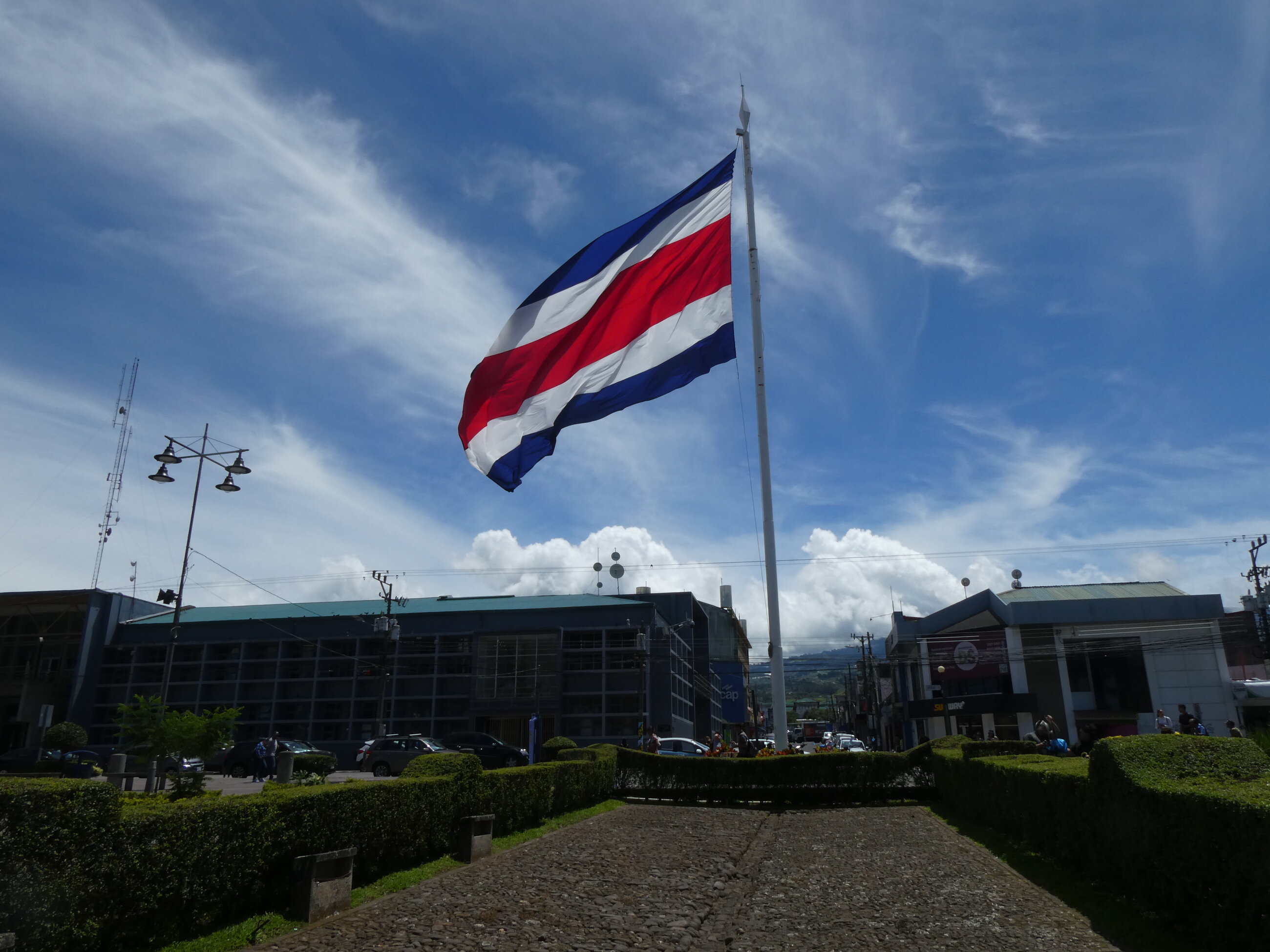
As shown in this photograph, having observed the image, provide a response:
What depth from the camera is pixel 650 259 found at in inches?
539

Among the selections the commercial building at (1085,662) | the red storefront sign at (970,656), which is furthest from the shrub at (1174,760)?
the red storefront sign at (970,656)

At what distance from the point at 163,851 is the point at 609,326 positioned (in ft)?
29.7

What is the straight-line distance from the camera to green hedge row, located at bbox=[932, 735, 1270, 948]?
20.4ft

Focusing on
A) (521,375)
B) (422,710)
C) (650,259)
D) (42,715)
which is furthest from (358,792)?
(422,710)

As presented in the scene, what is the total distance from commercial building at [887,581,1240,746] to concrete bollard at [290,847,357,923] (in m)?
42.4

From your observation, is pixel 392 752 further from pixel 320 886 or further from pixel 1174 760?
pixel 1174 760

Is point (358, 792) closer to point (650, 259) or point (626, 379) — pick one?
point (626, 379)

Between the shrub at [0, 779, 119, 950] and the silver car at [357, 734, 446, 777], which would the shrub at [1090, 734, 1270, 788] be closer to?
the shrub at [0, 779, 119, 950]

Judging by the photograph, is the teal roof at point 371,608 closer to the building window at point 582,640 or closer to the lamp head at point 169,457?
the building window at point 582,640

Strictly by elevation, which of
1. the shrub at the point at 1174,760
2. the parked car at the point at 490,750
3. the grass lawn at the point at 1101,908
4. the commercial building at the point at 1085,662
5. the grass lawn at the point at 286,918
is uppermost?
the commercial building at the point at 1085,662

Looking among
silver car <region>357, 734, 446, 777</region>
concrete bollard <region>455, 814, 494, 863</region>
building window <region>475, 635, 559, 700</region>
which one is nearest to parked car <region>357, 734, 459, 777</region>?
silver car <region>357, 734, 446, 777</region>

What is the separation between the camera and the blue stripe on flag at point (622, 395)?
504 inches

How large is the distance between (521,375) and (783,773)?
14.9m

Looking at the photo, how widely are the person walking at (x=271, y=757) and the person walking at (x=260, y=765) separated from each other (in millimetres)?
85
